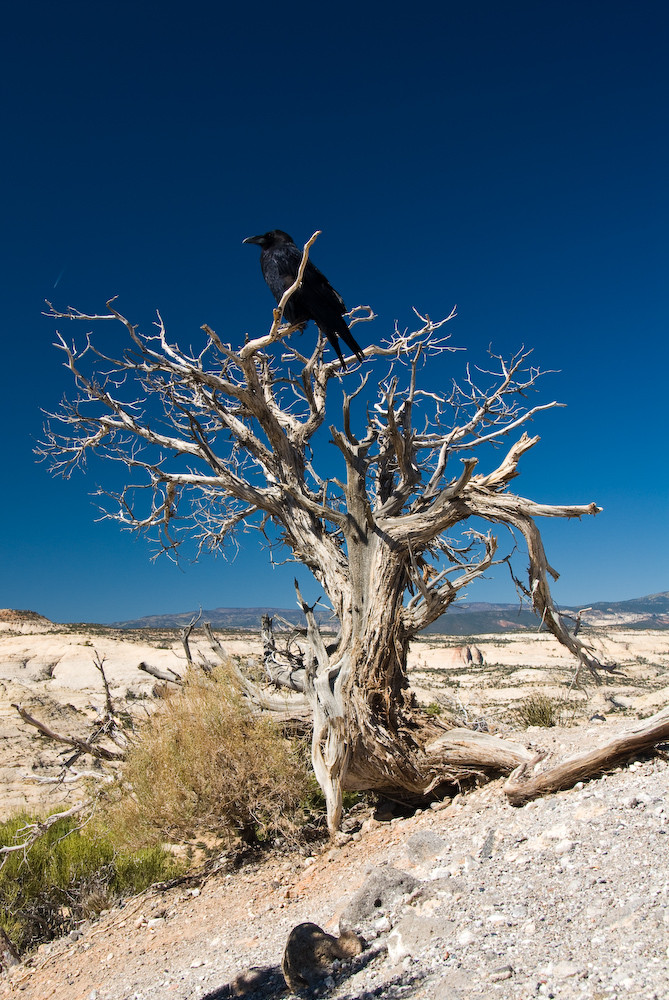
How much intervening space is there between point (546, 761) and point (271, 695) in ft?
11.4

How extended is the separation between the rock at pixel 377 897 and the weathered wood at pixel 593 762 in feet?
5.42

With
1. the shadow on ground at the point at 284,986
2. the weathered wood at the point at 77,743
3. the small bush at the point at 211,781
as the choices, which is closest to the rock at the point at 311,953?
the shadow on ground at the point at 284,986

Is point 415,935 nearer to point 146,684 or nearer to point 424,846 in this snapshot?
point 424,846

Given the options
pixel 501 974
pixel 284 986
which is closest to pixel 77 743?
pixel 284 986

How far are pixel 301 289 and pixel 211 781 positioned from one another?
209 inches

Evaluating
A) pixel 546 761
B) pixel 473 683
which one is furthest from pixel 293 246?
pixel 473 683

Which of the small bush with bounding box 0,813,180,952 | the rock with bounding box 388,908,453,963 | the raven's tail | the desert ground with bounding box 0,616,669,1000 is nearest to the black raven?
the raven's tail

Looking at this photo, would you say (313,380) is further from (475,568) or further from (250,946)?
(250,946)

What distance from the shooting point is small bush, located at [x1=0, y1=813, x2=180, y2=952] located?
257 inches

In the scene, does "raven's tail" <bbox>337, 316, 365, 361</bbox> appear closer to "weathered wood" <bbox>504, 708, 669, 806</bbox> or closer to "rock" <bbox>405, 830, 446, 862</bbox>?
"weathered wood" <bbox>504, 708, 669, 806</bbox>

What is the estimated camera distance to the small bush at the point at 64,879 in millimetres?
6520

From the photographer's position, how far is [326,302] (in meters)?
6.59

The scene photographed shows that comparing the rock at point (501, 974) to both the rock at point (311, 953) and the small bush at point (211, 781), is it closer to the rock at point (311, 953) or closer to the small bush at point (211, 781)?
the rock at point (311, 953)

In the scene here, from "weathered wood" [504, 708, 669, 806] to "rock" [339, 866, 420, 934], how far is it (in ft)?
5.42
